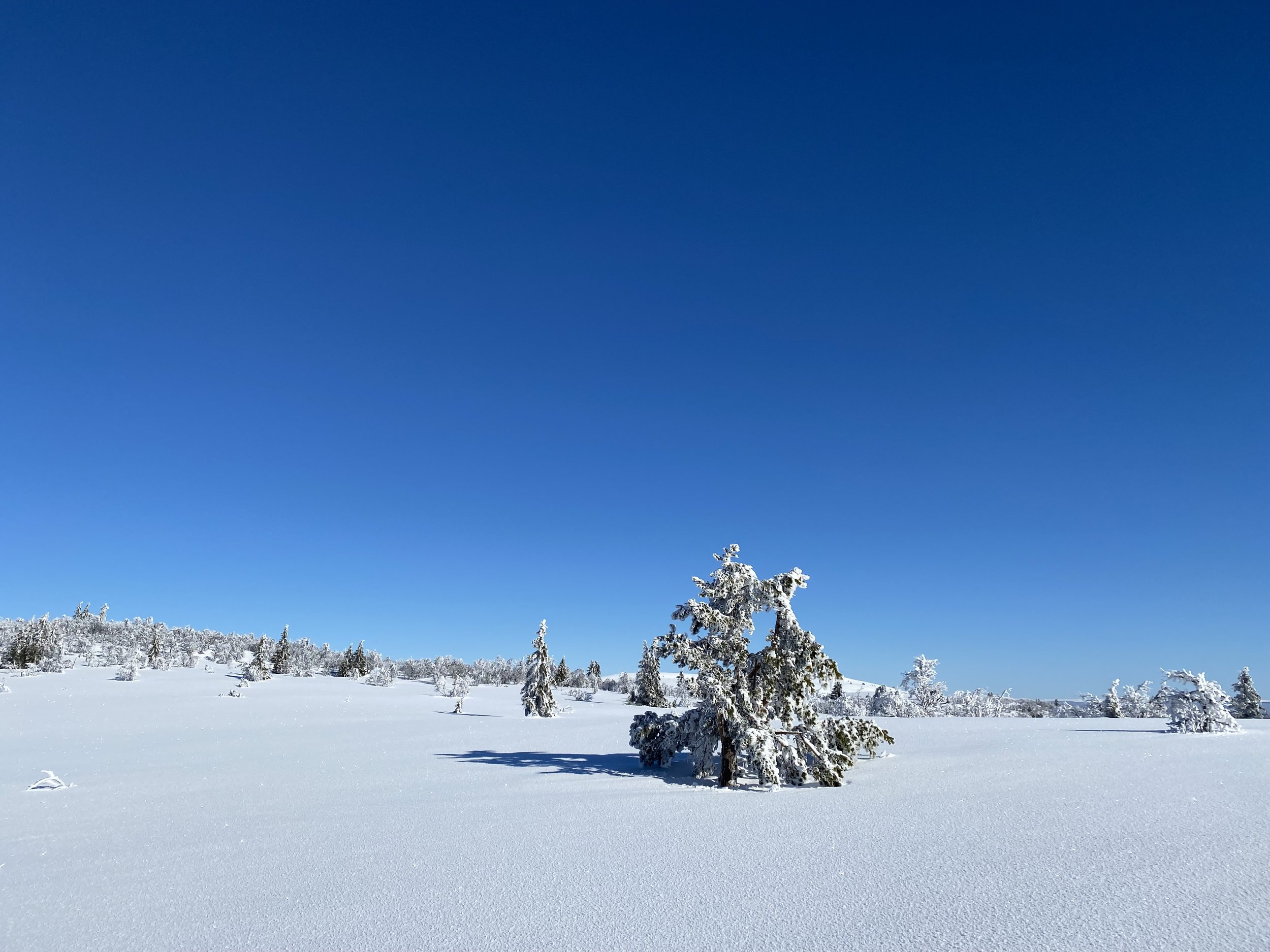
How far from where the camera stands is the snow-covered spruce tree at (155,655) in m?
68.2

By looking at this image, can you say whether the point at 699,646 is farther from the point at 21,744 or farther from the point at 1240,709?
the point at 1240,709

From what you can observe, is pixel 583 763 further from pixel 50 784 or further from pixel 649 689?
pixel 649 689

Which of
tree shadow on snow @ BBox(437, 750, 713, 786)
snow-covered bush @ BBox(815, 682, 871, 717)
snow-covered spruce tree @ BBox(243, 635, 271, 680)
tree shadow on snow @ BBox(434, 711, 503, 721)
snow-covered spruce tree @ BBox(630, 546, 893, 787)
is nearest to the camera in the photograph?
snow-covered spruce tree @ BBox(630, 546, 893, 787)

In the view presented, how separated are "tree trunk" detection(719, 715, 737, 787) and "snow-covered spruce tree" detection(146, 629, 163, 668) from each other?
7561 centimetres

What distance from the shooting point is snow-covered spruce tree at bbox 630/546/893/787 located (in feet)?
52.1

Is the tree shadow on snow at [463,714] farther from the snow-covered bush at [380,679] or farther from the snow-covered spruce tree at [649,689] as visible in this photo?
the snow-covered bush at [380,679]

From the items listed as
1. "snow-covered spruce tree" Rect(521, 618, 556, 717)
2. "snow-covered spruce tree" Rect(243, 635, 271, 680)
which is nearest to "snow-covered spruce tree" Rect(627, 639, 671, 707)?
"snow-covered spruce tree" Rect(521, 618, 556, 717)

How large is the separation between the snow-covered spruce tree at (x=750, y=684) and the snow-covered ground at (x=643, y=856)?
3.36 feet

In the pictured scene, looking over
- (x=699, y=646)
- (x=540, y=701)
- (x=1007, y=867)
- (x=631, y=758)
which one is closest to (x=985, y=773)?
(x=699, y=646)

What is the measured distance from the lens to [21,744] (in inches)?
1016

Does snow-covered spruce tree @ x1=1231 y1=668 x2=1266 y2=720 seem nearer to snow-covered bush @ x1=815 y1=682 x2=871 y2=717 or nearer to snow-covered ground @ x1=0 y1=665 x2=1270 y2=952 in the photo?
snow-covered bush @ x1=815 y1=682 x2=871 y2=717

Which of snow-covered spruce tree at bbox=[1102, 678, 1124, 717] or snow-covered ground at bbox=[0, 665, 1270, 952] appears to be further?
snow-covered spruce tree at bbox=[1102, 678, 1124, 717]

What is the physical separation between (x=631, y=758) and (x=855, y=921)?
15930 mm

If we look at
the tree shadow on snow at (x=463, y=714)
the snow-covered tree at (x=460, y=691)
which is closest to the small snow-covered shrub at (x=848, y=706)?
the tree shadow on snow at (x=463, y=714)
